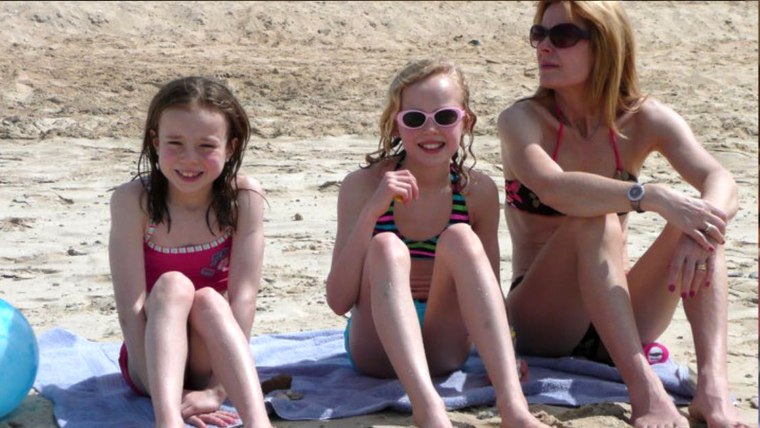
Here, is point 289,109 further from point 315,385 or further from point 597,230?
point 597,230

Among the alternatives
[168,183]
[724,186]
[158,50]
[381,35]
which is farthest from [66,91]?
[724,186]

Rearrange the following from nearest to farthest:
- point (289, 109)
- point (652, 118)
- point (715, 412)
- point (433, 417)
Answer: point (433, 417)
point (715, 412)
point (652, 118)
point (289, 109)

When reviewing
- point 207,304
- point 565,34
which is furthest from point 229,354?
point 565,34

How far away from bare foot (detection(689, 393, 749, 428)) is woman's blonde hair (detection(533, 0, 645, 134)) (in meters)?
0.99

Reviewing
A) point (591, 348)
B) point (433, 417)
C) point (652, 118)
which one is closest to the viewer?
point (433, 417)

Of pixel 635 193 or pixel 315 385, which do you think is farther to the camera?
pixel 315 385

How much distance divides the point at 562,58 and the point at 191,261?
1394 millimetres

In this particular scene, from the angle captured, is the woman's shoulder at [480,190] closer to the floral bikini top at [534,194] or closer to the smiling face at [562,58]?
the floral bikini top at [534,194]

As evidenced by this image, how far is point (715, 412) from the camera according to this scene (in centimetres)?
407

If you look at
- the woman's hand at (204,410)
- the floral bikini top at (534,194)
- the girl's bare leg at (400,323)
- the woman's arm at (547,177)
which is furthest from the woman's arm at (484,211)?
the woman's hand at (204,410)

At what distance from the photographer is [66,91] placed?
10.0 metres

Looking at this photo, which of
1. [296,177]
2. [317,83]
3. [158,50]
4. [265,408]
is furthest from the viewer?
[158,50]

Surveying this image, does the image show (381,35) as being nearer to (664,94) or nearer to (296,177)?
(664,94)

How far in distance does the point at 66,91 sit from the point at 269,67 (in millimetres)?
2026
